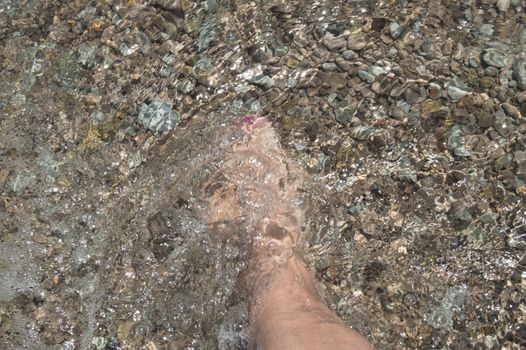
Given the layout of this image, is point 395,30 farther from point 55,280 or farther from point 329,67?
point 55,280

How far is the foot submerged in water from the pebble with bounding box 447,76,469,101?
869 mm

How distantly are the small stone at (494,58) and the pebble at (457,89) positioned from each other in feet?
0.55

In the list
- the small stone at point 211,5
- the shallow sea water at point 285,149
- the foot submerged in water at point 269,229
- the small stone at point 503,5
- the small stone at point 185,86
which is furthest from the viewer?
→ the small stone at point 211,5

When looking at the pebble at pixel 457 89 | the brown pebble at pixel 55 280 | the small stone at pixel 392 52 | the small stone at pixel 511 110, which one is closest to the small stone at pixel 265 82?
the small stone at pixel 392 52

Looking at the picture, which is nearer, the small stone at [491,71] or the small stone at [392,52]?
the small stone at [491,71]

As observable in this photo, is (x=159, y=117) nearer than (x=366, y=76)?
No

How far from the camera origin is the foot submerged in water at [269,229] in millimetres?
2461

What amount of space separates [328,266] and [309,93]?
3.00 feet

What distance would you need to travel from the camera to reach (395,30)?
317cm

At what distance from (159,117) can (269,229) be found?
33.8 inches

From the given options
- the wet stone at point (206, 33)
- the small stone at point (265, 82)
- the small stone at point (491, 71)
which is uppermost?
the wet stone at point (206, 33)

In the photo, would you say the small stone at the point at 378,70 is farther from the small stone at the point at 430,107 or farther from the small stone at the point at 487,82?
the small stone at the point at 487,82

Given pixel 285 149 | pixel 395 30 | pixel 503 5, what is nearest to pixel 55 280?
pixel 285 149

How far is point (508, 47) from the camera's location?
3.04 meters
